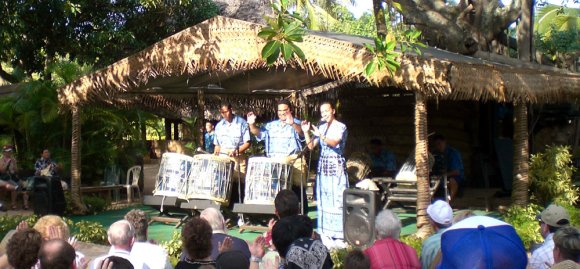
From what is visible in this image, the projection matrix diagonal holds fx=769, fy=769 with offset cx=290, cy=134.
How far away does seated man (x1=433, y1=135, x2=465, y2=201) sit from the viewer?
1107 centimetres

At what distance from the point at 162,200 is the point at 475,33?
327 inches

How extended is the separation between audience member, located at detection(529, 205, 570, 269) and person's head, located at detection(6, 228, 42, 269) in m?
3.32

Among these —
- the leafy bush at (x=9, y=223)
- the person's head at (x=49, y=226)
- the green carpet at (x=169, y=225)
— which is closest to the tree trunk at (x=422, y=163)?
the green carpet at (x=169, y=225)

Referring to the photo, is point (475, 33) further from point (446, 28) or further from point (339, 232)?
point (339, 232)

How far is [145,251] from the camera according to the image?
17.1 ft

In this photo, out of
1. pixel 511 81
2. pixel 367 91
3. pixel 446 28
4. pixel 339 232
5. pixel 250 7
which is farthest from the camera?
pixel 250 7

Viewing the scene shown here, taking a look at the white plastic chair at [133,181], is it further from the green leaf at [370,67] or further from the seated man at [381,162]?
the green leaf at [370,67]

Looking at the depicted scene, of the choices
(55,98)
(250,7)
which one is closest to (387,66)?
(55,98)

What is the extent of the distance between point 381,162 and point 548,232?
616 centimetres

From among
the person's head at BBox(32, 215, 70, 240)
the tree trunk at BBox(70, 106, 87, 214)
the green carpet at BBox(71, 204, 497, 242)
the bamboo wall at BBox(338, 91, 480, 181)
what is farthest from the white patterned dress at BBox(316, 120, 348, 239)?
the tree trunk at BBox(70, 106, 87, 214)

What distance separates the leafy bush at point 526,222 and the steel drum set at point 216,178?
2.80m

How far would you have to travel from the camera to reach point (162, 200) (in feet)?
33.3

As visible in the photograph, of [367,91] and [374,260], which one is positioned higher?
[367,91]

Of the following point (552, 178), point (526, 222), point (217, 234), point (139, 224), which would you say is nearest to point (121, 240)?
point (139, 224)
